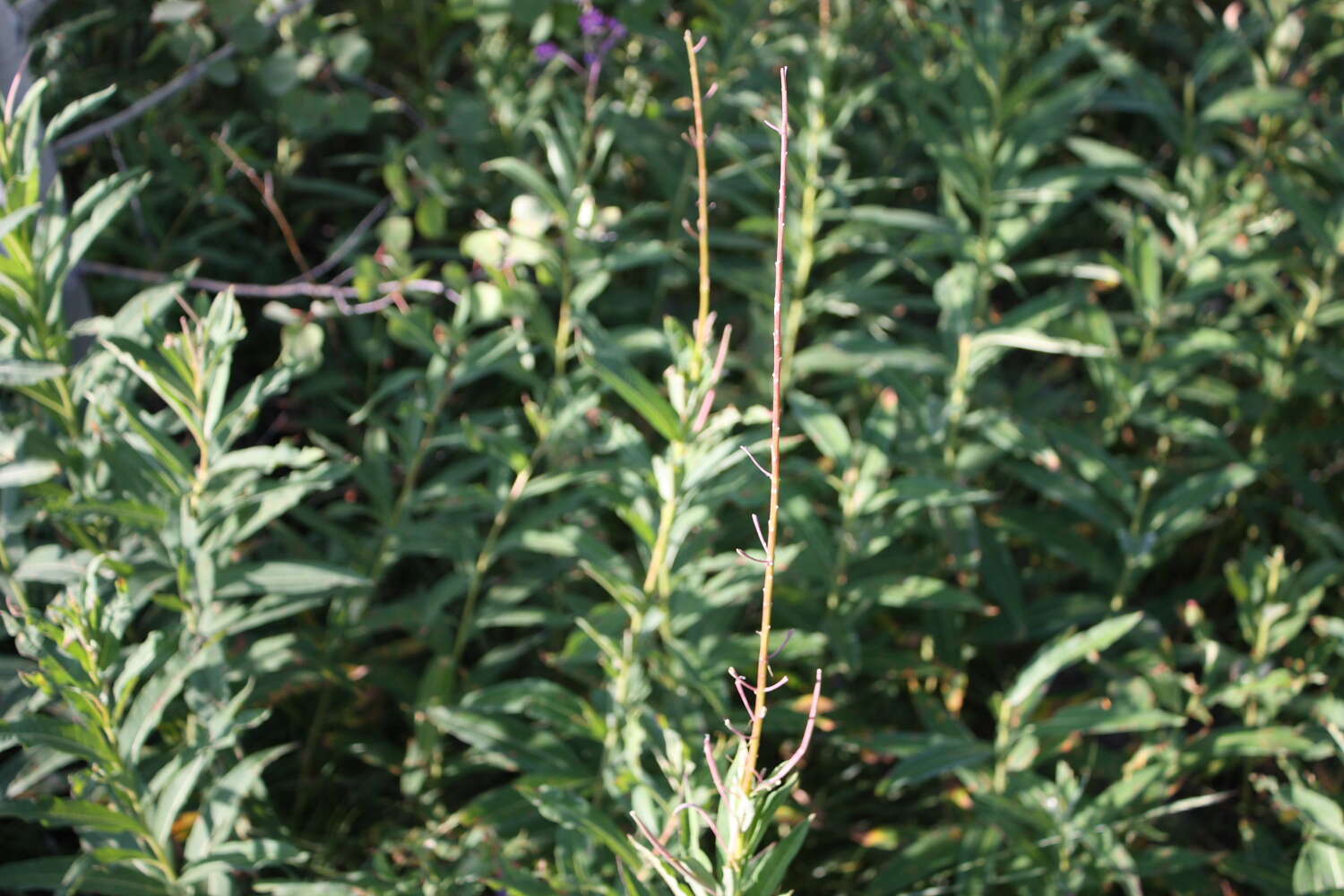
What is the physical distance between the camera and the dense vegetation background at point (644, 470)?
5.80 feet

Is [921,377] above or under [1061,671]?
above

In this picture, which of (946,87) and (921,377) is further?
(946,87)

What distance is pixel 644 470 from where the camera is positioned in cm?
186

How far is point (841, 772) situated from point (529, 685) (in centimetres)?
75

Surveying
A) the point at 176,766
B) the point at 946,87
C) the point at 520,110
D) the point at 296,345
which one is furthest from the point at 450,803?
the point at 946,87

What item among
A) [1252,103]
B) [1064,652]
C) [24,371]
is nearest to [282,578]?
[24,371]

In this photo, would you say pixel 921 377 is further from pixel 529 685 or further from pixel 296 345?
pixel 296 345

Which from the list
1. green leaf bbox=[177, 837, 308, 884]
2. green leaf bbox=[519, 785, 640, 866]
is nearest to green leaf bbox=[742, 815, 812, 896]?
green leaf bbox=[519, 785, 640, 866]

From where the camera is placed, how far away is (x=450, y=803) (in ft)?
7.61

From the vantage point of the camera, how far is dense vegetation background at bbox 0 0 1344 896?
5.80 ft

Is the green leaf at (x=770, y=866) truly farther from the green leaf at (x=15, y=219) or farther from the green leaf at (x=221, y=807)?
the green leaf at (x=15, y=219)

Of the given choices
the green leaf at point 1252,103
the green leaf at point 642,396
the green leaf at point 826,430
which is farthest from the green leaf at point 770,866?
the green leaf at point 1252,103

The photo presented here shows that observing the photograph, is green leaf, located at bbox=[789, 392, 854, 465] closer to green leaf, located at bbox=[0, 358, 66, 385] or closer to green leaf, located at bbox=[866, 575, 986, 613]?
green leaf, located at bbox=[866, 575, 986, 613]

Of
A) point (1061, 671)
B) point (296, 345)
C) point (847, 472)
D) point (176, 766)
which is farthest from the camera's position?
point (1061, 671)
